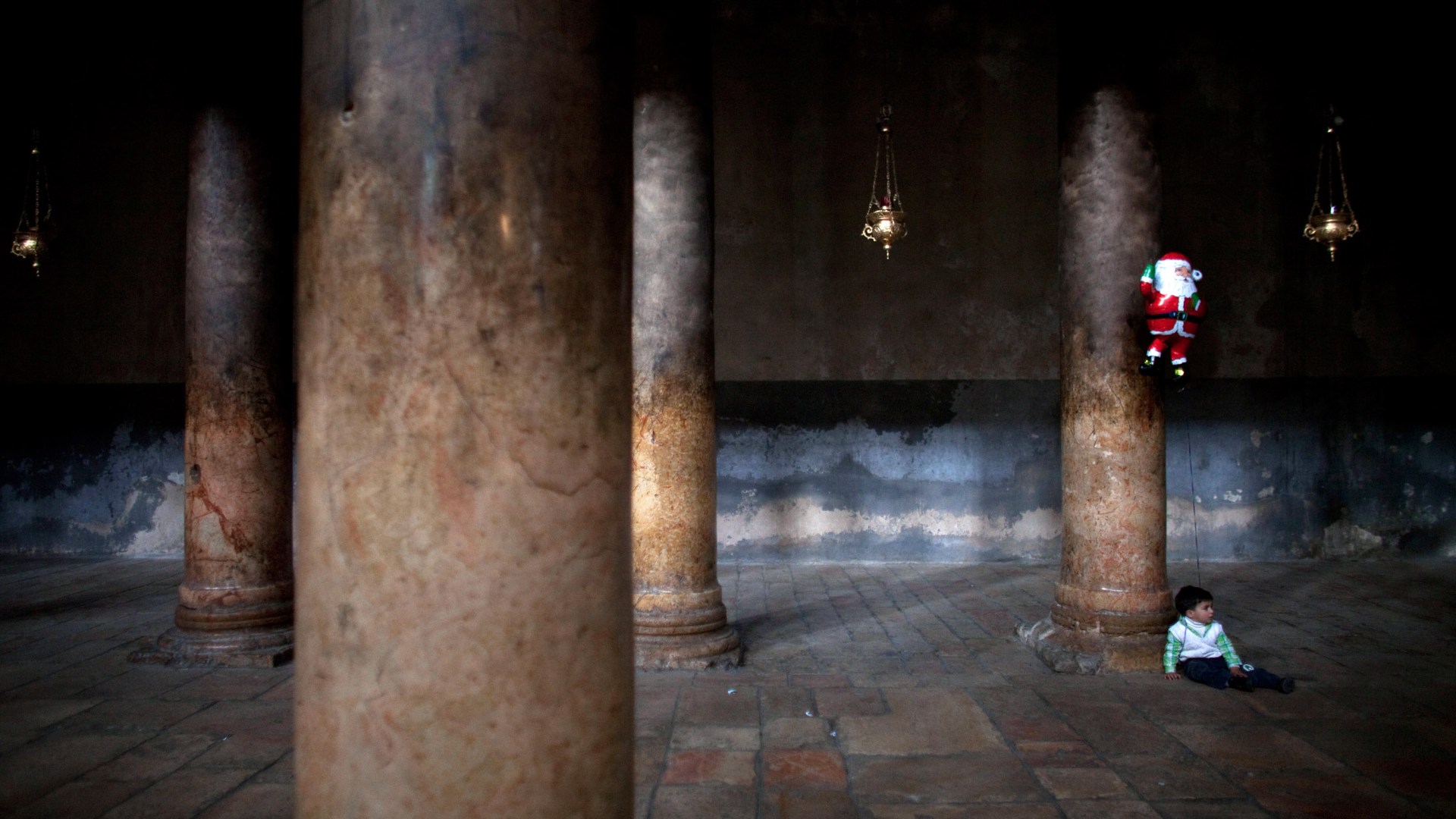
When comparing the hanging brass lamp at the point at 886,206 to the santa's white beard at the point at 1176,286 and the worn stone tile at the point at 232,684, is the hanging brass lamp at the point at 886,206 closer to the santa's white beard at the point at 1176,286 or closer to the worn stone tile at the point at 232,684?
the santa's white beard at the point at 1176,286

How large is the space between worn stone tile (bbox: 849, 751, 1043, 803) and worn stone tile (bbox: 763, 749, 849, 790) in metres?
0.06

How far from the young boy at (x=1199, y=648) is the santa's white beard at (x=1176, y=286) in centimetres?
159

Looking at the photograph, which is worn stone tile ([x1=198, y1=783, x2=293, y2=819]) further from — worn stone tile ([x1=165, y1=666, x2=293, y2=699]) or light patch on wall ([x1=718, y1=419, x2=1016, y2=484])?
light patch on wall ([x1=718, y1=419, x2=1016, y2=484])

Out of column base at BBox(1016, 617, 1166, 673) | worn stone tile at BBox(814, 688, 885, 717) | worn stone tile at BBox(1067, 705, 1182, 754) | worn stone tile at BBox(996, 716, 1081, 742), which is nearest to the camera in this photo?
worn stone tile at BBox(1067, 705, 1182, 754)

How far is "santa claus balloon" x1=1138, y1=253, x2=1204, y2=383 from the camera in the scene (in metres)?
4.96

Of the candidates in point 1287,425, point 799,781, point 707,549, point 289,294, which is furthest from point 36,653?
point 1287,425

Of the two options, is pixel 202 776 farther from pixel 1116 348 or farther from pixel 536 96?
pixel 1116 348

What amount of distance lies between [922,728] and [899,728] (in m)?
0.10

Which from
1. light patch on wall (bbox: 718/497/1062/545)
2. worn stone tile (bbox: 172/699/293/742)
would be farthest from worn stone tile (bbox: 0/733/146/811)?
light patch on wall (bbox: 718/497/1062/545)

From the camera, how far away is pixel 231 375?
220 inches

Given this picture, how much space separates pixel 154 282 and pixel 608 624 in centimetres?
1079

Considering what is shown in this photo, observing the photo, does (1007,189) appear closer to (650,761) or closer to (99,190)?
(650,761)

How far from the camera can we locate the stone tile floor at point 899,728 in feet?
11.1

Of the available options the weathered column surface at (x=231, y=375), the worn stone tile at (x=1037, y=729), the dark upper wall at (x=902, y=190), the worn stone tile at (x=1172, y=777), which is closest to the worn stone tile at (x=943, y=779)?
the worn stone tile at (x=1037, y=729)
